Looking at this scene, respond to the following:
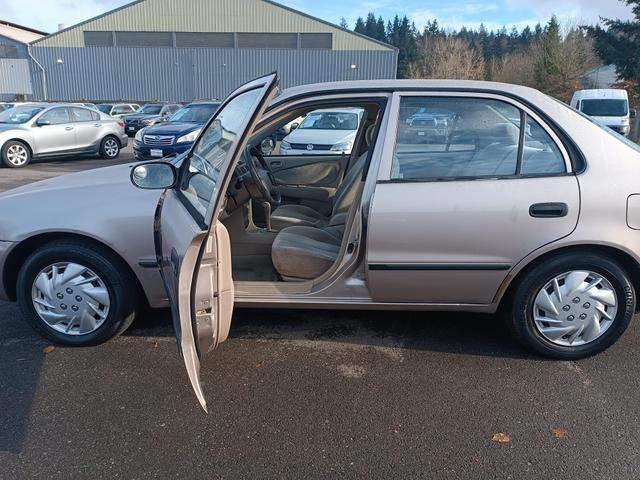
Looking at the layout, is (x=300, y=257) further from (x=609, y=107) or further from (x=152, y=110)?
(x=152, y=110)

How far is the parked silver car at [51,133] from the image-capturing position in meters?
12.1

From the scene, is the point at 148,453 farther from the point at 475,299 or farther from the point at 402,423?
the point at 475,299

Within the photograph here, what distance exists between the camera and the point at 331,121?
10.9m

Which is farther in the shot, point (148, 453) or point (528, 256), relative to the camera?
point (528, 256)

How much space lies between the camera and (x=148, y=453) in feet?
7.68

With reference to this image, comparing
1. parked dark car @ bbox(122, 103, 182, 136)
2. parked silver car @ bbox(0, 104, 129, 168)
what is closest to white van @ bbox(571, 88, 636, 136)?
parked silver car @ bbox(0, 104, 129, 168)

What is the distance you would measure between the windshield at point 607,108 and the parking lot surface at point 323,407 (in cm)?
1716

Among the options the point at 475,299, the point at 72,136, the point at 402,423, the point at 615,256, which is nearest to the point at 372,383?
the point at 402,423

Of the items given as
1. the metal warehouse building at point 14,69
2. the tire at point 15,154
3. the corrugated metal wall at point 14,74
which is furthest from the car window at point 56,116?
the corrugated metal wall at point 14,74

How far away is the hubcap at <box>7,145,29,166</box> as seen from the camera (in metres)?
11.9

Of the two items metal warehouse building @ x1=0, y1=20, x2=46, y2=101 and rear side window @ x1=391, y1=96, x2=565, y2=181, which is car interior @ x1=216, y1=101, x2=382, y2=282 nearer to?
rear side window @ x1=391, y1=96, x2=565, y2=181

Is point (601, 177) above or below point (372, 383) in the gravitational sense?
above

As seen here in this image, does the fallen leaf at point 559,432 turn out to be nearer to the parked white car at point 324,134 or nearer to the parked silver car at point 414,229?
the parked silver car at point 414,229

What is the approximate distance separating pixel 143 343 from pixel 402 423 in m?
1.77
